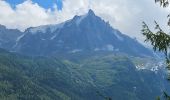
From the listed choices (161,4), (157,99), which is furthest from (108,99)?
(161,4)

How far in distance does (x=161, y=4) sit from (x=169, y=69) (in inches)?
134

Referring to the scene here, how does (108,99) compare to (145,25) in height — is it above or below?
below

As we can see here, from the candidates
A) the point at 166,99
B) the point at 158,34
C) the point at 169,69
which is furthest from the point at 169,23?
the point at 166,99

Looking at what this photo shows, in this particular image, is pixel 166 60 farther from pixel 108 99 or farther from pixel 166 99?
pixel 108 99

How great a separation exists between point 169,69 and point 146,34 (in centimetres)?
225

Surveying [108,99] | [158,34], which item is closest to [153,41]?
[158,34]

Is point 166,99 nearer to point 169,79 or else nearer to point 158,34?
point 169,79

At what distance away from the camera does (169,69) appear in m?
24.1

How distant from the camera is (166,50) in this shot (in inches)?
943

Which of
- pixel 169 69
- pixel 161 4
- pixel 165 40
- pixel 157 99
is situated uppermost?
pixel 161 4

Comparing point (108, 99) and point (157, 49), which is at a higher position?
point (157, 49)

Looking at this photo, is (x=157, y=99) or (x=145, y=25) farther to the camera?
(x=145, y=25)

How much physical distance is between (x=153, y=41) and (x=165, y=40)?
2.13 feet

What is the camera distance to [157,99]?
23391mm
